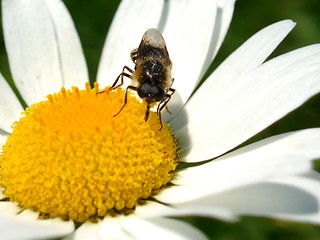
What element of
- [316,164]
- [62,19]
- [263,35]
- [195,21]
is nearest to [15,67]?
[62,19]

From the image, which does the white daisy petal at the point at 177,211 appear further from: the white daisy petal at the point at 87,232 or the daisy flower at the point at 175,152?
the white daisy petal at the point at 87,232

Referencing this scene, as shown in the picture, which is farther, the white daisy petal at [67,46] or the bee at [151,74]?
the white daisy petal at [67,46]

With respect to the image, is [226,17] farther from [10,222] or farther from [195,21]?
[10,222]

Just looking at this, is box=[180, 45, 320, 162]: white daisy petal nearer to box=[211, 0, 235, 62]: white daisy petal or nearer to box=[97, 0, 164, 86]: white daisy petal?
box=[211, 0, 235, 62]: white daisy petal

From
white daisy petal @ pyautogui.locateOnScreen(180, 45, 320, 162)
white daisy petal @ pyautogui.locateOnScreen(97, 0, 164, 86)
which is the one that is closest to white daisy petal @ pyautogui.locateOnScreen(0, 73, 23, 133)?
white daisy petal @ pyautogui.locateOnScreen(97, 0, 164, 86)

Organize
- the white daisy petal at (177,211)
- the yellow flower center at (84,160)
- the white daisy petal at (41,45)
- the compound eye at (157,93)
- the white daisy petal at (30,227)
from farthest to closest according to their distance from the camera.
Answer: the white daisy petal at (41,45) → the compound eye at (157,93) → the yellow flower center at (84,160) → the white daisy petal at (30,227) → the white daisy petal at (177,211)

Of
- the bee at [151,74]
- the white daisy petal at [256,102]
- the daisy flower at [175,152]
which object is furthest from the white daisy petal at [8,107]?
the white daisy petal at [256,102]

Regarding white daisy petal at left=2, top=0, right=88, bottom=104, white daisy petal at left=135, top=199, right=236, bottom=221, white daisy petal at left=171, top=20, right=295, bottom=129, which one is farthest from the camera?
white daisy petal at left=2, top=0, right=88, bottom=104

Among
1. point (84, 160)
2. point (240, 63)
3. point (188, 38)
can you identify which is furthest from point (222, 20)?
point (84, 160)
